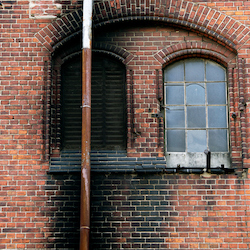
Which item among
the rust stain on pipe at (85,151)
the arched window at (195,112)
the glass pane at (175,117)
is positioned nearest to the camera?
the rust stain on pipe at (85,151)

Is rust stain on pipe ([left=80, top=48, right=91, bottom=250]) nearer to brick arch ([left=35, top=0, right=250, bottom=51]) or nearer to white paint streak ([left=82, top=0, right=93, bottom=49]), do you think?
white paint streak ([left=82, top=0, right=93, bottom=49])

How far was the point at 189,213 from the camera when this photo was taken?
5.24 meters

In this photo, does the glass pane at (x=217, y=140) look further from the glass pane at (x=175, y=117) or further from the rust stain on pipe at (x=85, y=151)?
the rust stain on pipe at (x=85, y=151)

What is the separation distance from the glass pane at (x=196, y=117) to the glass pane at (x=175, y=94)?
21 centimetres

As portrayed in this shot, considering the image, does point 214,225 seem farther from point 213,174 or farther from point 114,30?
point 114,30

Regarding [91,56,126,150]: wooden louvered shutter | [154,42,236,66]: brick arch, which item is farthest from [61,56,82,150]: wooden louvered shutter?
[154,42,236,66]: brick arch

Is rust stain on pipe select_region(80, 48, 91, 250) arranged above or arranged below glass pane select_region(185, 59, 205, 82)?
below

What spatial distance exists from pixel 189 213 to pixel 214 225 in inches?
14.8

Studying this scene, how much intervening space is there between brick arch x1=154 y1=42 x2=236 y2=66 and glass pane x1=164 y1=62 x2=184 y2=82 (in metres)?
0.14

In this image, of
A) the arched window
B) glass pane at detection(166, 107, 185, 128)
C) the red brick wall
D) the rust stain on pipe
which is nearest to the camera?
the rust stain on pipe

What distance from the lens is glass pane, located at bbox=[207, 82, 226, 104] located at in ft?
18.9

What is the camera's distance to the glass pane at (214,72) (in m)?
5.83

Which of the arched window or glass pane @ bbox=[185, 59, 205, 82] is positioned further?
glass pane @ bbox=[185, 59, 205, 82]

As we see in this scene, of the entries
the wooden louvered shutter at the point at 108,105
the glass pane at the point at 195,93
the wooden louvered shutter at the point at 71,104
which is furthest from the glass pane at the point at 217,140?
the wooden louvered shutter at the point at 71,104
